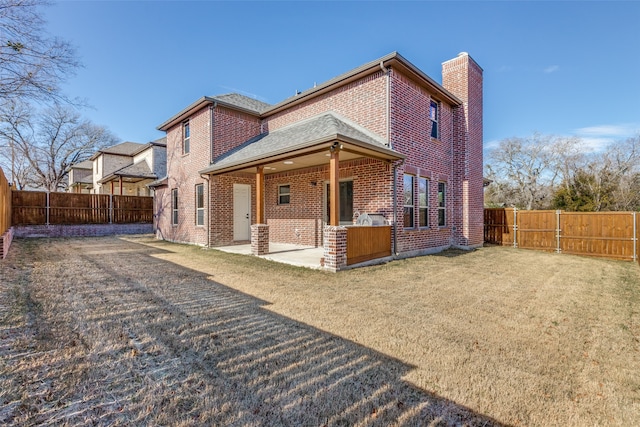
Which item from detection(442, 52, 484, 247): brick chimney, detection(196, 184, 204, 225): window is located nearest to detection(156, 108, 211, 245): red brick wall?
detection(196, 184, 204, 225): window

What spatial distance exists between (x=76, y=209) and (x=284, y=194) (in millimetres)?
13404

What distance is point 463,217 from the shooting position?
11578 millimetres

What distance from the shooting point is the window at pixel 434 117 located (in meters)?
10.7

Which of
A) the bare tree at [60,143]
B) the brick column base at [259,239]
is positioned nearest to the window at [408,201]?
the brick column base at [259,239]

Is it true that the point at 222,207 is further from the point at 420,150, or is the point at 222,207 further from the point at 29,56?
the point at 420,150

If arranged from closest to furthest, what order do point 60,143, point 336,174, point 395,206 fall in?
point 336,174
point 395,206
point 60,143

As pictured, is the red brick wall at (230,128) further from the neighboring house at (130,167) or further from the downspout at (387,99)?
the neighboring house at (130,167)

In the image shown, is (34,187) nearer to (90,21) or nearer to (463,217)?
(90,21)

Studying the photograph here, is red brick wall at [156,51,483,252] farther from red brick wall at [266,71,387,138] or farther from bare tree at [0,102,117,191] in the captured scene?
bare tree at [0,102,117,191]

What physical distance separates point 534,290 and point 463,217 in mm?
6262

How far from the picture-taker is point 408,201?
A: 9297 mm

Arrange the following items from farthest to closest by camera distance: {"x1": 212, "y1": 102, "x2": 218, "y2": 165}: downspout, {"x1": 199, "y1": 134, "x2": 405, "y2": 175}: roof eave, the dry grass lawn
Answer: {"x1": 212, "y1": 102, "x2": 218, "y2": 165}: downspout → {"x1": 199, "y1": 134, "x2": 405, "y2": 175}: roof eave → the dry grass lawn

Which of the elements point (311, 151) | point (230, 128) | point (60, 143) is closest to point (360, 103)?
point (311, 151)

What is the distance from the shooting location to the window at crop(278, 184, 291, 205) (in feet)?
39.1
